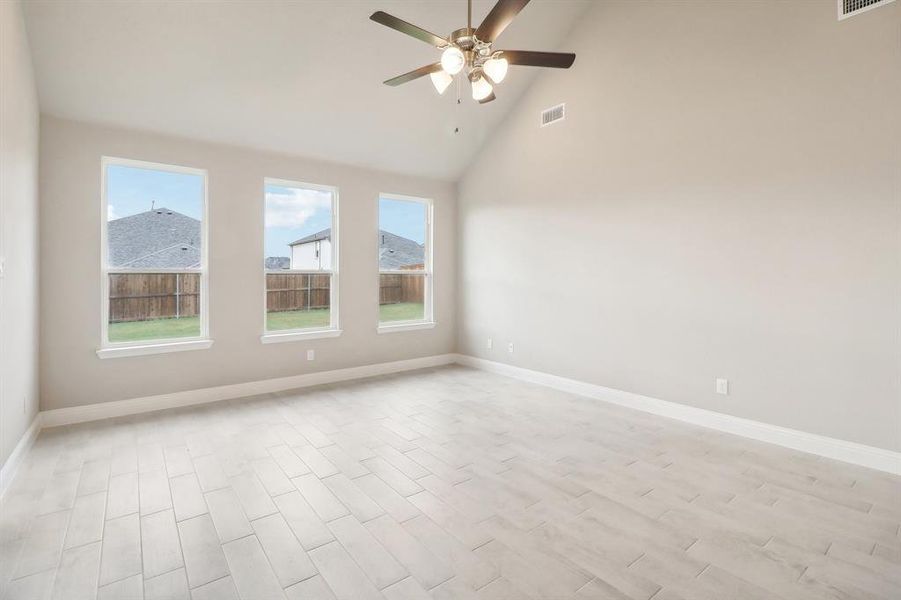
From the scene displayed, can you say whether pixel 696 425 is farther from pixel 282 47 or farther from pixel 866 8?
pixel 282 47

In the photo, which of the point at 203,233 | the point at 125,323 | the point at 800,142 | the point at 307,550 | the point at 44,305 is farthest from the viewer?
the point at 203,233

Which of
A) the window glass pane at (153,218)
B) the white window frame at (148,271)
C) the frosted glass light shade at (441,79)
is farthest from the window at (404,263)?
the frosted glass light shade at (441,79)

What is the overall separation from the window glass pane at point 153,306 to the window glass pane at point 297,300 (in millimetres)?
762

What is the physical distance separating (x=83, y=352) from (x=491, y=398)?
12.8ft

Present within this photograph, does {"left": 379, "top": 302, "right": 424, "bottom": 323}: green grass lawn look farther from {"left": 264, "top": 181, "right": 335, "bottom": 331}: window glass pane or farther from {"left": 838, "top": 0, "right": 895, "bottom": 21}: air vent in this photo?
{"left": 838, "top": 0, "right": 895, "bottom": 21}: air vent

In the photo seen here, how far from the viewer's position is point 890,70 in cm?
292

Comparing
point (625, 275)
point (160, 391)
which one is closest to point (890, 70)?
point (625, 275)

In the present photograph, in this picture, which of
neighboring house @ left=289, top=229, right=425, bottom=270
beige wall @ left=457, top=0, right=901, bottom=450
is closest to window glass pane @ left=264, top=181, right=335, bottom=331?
neighboring house @ left=289, top=229, right=425, bottom=270

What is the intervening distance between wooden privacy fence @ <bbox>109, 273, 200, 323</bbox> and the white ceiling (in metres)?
1.44

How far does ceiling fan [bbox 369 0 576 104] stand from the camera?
244 centimetres

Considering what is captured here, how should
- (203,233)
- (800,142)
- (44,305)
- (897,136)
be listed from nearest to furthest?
(897,136)
(800,142)
(44,305)
(203,233)

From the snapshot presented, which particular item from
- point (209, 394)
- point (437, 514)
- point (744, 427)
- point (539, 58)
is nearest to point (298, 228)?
point (209, 394)

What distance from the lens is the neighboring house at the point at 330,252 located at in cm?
530

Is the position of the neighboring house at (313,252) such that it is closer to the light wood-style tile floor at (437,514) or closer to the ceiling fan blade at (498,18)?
the light wood-style tile floor at (437,514)
